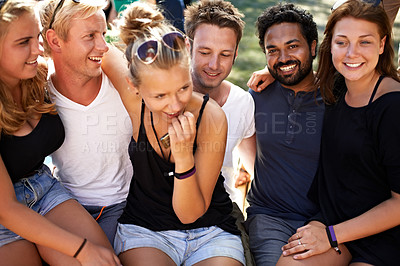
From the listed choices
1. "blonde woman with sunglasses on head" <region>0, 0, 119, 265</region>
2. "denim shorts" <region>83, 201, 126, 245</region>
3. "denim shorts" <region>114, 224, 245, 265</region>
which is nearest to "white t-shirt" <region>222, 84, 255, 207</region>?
"denim shorts" <region>114, 224, 245, 265</region>

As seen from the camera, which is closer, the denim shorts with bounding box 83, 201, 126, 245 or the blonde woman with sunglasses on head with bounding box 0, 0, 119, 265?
the blonde woman with sunglasses on head with bounding box 0, 0, 119, 265

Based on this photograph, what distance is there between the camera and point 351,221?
2230mm

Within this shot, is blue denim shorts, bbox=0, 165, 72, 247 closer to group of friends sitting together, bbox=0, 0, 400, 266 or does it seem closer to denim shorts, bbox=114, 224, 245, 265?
group of friends sitting together, bbox=0, 0, 400, 266

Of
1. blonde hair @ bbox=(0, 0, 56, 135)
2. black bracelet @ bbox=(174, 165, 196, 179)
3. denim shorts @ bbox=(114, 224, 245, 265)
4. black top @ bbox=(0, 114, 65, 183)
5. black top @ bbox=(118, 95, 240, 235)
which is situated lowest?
denim shorts @ bbox=(114, 224, 245, 265)

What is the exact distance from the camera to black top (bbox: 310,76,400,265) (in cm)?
212

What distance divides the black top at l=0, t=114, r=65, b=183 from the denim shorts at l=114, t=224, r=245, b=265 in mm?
574

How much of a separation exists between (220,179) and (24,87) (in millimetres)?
1157

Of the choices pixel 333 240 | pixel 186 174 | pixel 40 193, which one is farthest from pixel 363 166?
pixel 40 193

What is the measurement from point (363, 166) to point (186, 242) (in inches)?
39.4

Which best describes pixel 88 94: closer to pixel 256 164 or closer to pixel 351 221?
pixel 256 164

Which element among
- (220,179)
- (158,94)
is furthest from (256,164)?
(158,94)

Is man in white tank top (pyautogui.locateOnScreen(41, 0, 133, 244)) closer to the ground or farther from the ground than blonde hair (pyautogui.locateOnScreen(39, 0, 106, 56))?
closer to the ground

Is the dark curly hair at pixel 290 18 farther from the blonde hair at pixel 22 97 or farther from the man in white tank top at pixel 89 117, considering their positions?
the blonde hair at pixel 22 97

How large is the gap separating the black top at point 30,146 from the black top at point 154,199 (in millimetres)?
431
